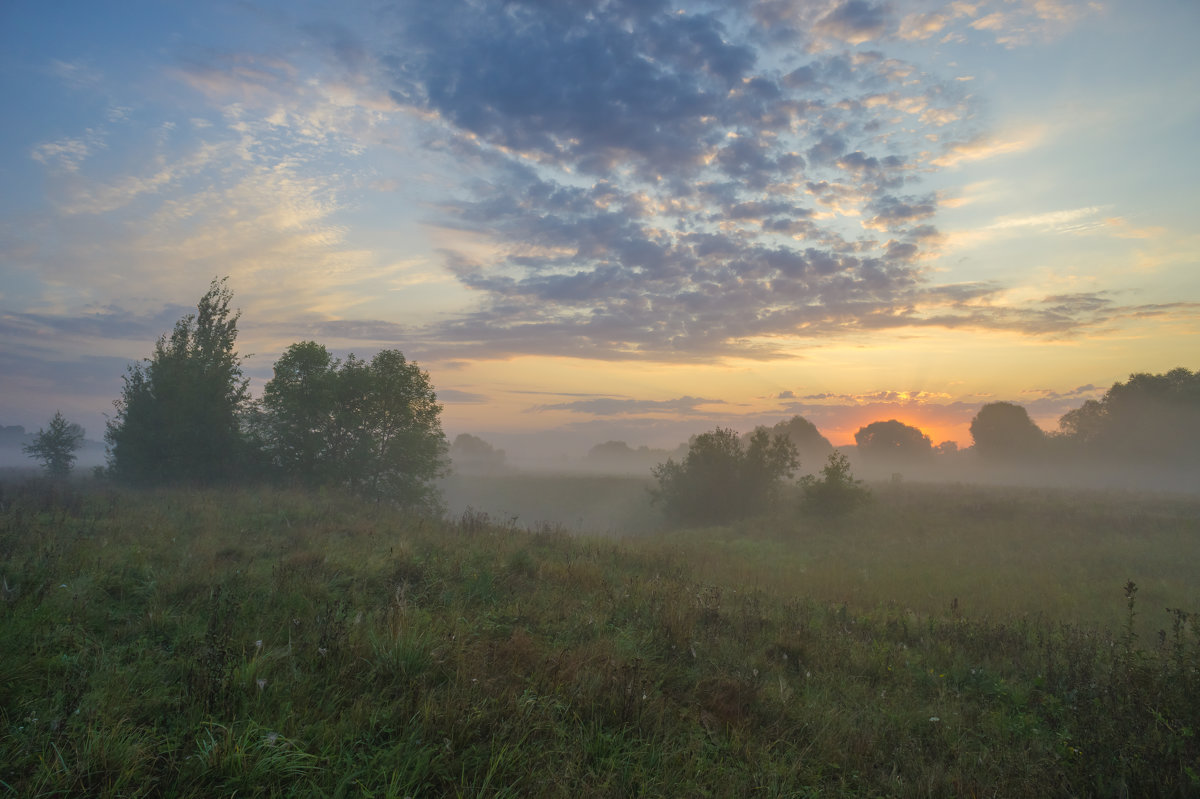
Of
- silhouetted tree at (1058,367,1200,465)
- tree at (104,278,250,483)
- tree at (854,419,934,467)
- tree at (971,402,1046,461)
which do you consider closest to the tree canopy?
tree at (854,419,934,467)

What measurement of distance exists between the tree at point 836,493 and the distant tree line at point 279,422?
21616 mm

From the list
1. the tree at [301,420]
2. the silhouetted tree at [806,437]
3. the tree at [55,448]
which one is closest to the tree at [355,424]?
the tree at [301,420]

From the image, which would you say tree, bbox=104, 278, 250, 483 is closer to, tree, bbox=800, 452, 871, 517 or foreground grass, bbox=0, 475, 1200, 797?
foreground grass, bbox=0, 475, 1200, 797

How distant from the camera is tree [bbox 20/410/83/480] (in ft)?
102

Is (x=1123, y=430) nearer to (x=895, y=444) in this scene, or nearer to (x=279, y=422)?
(x=895, y=444)

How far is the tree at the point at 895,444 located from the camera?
83875 mm

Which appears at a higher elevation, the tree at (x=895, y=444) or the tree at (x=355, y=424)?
the tree at (x=355, y=424)

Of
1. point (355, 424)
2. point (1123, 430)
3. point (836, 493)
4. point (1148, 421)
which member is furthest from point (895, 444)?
point (355, 424)

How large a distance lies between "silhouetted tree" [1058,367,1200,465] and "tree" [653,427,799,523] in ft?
159

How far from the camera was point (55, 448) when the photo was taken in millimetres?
31859

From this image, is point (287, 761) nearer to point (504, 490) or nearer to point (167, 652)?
point (167, 652)

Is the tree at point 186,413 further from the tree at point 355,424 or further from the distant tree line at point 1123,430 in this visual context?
the distant tree line at point 1123,430

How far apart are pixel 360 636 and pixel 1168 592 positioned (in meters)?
20.2

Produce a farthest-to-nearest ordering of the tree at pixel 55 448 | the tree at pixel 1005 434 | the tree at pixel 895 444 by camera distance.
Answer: the tree at pixel 895 444 < the tree at pixel 1005 434 < the tree at pixel 55 448
